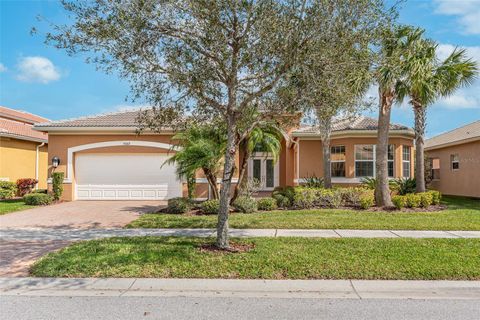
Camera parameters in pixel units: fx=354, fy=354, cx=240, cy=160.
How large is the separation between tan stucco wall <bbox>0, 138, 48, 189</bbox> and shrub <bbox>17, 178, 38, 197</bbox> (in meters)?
1.00

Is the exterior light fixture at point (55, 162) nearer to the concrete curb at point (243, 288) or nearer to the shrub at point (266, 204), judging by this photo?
the shrub at point (266, 204)

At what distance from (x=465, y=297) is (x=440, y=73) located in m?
12.1

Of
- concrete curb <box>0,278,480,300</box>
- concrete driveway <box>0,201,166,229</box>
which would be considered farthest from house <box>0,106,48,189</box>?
concrete curb <box>0,278,480,300</box>

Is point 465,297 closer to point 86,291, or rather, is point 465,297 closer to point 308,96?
point 308,96

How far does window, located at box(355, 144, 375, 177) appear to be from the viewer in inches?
725

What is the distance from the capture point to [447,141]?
2089 cm

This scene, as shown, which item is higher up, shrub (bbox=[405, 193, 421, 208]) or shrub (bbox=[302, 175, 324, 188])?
shrub (bbox=[302, 175, 324, 188])

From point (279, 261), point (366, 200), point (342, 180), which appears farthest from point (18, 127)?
point (279, 261)

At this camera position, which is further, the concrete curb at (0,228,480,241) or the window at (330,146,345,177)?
the window at (330,146,345,177)

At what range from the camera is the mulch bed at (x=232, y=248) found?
7.55 metres

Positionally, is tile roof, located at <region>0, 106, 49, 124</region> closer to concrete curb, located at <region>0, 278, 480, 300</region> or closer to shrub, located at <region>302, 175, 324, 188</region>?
shrub, located at <region>302, 175, 324, 188</region>

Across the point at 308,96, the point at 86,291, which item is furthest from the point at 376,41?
the point at 86,291

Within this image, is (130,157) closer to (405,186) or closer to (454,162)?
(405,186)

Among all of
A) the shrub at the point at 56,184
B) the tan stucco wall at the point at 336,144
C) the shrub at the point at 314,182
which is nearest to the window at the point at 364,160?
the tan stucco wall at the point at 336,144
